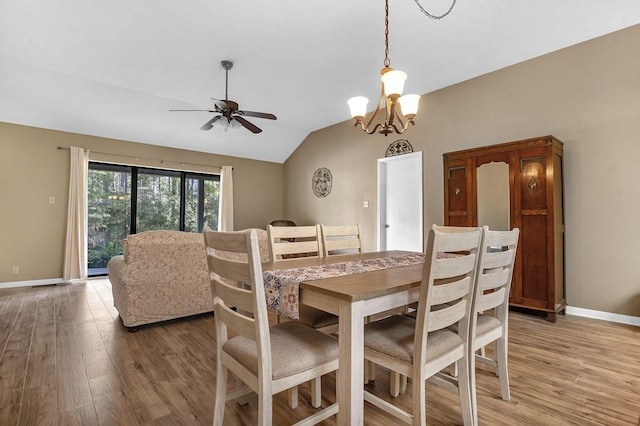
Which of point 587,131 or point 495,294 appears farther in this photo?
point 587,131

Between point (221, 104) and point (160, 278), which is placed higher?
point (221, 104)

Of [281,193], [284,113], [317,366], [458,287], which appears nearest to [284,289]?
[317,366]

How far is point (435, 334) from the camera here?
1427 mm

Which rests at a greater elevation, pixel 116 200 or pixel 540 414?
pixel 116 200

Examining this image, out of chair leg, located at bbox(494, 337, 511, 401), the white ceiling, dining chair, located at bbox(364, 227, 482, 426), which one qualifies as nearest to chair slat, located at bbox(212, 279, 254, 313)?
dining chair, located at bbox(364, 227, 482, 426)

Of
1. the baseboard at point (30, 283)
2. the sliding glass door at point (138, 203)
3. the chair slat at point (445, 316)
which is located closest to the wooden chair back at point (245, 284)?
the chair slat at point (445, 316)

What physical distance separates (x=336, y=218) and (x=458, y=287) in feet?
15.4

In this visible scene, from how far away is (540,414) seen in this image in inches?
63.1

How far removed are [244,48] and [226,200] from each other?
3705mm

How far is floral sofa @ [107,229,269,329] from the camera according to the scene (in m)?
2.77

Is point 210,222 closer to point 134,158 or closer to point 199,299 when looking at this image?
point 134,158

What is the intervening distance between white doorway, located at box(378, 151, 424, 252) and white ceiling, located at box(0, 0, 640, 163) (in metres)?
1.13

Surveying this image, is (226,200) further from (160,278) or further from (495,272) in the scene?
(495,272)

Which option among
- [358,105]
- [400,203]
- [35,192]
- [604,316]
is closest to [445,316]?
[358,105]
